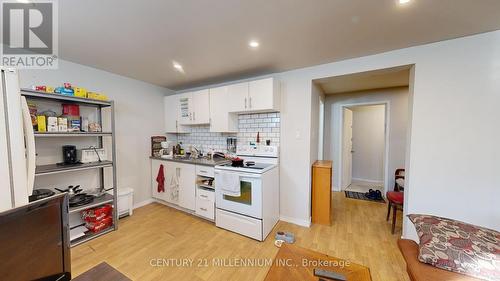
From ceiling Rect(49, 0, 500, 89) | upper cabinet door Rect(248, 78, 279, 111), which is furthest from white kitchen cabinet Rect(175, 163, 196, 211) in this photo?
ceiling Rect(49, 0, 500, 89)

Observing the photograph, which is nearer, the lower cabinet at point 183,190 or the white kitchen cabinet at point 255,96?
the white kitchen cabinet at point 255,96

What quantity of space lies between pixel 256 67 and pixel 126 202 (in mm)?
2941

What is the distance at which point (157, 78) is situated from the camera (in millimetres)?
3145

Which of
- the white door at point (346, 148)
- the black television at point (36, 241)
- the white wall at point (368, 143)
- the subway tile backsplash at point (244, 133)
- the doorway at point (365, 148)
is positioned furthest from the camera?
the white wall at point (368, 143)

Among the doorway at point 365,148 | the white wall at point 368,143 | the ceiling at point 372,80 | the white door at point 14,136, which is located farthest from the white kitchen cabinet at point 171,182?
the white wall at point 368,143

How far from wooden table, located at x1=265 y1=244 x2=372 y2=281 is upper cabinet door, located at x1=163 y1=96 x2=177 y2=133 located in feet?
10.1

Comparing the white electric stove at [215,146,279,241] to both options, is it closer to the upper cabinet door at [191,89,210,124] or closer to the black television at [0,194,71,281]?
the upper cabinet door at [191,89,210,124]

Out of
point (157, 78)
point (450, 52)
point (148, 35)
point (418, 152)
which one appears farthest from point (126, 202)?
point (450, 52)

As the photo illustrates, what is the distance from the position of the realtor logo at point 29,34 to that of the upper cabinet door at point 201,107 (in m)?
1.75

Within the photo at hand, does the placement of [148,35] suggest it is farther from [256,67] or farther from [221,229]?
[221,229]

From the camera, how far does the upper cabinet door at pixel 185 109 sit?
3328 mm

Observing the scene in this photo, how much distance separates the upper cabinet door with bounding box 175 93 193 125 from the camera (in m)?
3.33

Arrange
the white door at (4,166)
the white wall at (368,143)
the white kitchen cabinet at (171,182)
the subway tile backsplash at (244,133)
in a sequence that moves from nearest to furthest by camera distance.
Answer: the white door at (4,166), the subway tile backsplash at (244,133), the white kitchen cabinet at (171,182), the white wall at (368,143)

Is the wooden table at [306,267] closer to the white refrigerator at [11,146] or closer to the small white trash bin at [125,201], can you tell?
the white refrigerator at [11,146]
